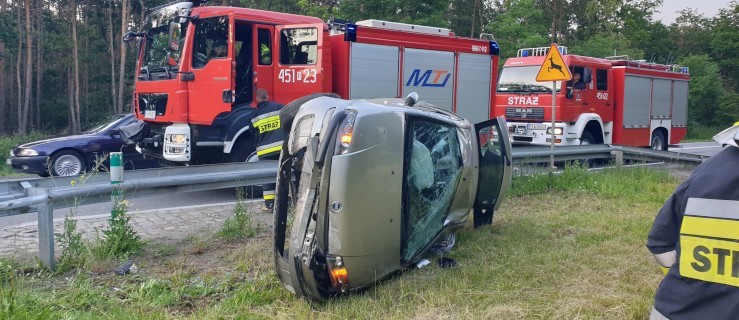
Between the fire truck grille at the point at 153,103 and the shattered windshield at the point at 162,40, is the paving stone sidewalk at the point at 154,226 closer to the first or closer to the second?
the fire truck grille at the point at 153,103

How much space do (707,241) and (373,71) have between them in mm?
8311

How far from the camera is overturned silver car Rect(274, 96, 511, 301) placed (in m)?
3.76

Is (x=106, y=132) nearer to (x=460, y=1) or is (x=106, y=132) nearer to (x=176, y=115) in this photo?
(x=176, y=115)

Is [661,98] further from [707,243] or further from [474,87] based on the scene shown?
[707,243]

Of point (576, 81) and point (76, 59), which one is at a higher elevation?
point (76, 59)

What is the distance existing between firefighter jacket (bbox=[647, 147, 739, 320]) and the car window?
7.19 feet

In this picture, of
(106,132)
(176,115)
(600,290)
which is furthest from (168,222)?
(106,132)

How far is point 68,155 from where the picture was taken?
1098 centimetres

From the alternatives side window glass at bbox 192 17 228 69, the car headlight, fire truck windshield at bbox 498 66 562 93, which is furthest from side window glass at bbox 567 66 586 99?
the car headlight

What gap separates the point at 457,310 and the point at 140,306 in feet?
6.66

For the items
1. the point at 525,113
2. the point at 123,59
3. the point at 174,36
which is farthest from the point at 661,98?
the point at 123,59

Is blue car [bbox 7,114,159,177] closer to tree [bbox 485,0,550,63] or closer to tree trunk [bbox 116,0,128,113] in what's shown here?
tree [bbox 485,0,550,63]

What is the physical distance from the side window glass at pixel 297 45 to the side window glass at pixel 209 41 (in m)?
0.93

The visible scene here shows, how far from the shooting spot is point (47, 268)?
15.1ft
